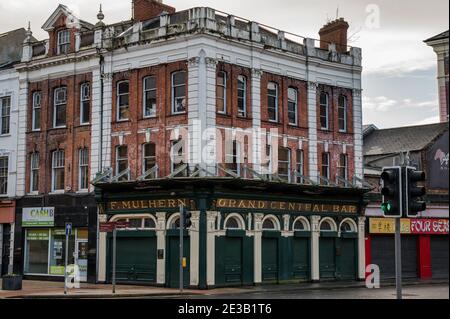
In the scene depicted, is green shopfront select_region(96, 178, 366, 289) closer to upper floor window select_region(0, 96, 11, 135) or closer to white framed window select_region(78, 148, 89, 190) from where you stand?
white framed window select_region(78, 148, 89, 190)

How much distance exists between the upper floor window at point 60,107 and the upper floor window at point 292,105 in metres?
11.8

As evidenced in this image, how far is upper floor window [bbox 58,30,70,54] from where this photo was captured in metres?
38.4

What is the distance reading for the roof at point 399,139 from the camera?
4266 centimetres

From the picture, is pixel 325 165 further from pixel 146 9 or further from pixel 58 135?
pixel 58 135

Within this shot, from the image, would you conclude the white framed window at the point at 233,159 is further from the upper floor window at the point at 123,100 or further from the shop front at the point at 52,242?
the shop front at the point at 52,242

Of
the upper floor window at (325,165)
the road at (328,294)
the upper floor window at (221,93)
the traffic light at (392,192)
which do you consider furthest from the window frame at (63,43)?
the traffic light at (392,192)

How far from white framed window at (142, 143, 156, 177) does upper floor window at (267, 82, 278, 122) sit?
20.4 feet

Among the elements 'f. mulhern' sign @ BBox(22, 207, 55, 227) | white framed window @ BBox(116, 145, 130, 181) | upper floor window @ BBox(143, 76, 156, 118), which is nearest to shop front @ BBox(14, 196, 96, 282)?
'f. mulhern' sign @ BBox(22, 207, 55, 227)

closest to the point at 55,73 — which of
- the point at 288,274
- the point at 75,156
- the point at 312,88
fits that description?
the point at 75,156

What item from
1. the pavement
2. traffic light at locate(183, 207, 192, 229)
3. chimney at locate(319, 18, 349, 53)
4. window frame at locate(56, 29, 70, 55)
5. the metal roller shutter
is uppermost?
chimney at locate(319, 18, 349, 53)

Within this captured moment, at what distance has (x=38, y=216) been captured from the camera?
126 ft
